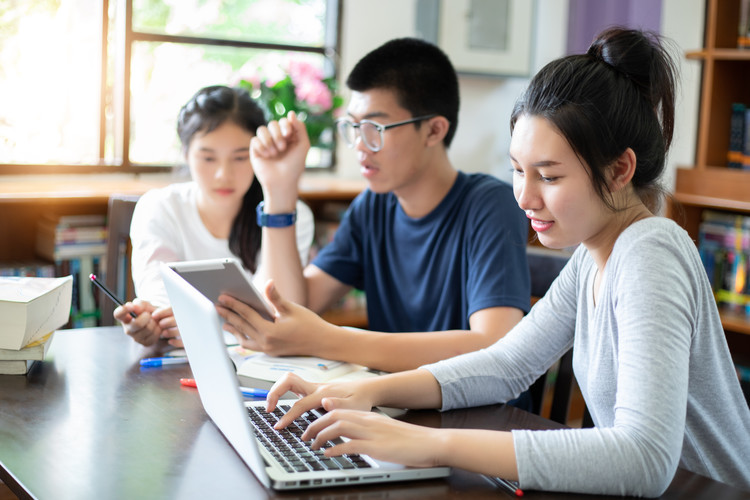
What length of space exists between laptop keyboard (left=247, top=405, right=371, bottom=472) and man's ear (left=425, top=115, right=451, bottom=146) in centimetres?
87

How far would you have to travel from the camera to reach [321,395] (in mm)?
1042

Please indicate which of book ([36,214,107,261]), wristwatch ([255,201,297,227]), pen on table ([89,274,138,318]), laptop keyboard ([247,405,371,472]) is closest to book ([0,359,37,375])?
pen on table ([89,274,138,318])

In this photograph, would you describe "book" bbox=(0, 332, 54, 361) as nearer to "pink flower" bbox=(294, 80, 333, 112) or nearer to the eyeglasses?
the eyeglasses

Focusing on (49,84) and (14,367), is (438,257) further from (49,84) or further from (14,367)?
(49,84)

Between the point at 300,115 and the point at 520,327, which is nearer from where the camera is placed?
the point at 520,327

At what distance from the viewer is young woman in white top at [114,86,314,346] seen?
184cm

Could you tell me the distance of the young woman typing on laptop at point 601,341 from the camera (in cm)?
87

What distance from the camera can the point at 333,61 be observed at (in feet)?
11.2

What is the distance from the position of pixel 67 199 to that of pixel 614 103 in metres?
1.89

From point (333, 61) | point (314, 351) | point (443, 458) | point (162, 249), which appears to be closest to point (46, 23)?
point (333, 61)

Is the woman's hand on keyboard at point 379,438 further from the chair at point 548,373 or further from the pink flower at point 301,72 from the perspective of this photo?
the pink flower at point 301,72

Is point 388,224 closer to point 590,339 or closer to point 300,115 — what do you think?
point 590,339

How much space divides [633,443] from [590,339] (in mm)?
260

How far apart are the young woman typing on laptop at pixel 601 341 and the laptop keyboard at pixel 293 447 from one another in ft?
0.05
